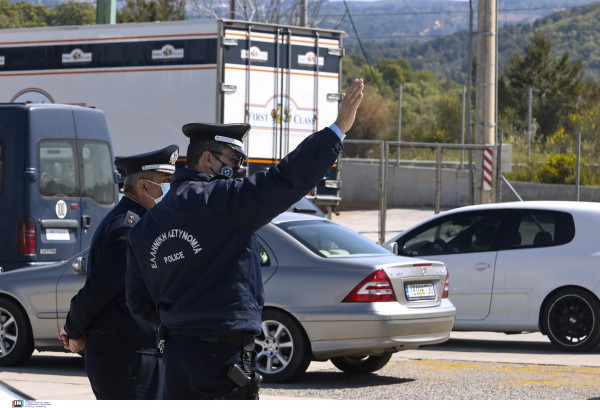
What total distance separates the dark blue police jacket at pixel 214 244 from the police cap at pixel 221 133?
0.51ft

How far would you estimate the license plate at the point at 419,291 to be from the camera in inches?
347

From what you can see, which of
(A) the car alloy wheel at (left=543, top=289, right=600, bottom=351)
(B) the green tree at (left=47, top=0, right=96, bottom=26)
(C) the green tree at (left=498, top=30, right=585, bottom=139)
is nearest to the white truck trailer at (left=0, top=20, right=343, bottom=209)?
(A) the car alloy wheel at (left=543, top=289, right=600, bottom=351)

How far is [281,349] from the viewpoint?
28.9 feet

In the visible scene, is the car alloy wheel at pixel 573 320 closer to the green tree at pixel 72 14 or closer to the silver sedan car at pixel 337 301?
the silver sedan car at pixel 337 301

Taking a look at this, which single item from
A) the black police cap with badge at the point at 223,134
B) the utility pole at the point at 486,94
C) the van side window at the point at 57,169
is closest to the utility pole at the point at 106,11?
the utility pole at the point at 486,94

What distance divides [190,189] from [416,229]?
801 centimetres

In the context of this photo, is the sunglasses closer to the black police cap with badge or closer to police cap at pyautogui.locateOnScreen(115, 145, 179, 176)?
the black police cap with badge

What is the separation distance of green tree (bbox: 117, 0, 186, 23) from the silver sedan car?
108 ft

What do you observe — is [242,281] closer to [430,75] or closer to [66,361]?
[66,361]

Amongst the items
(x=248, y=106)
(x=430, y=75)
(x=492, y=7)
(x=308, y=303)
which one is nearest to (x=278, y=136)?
(x=248, y=106)

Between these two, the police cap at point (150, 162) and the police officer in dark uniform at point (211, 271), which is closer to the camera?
the police officer in dark uniform at point (211, 271)

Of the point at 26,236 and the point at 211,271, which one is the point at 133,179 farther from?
the point at 26,236

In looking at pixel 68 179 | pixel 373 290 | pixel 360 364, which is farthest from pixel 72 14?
pixel 373 290

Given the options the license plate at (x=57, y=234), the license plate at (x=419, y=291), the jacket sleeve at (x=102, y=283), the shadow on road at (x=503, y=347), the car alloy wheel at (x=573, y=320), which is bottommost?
the shadow on road at (x=503, y=347)
